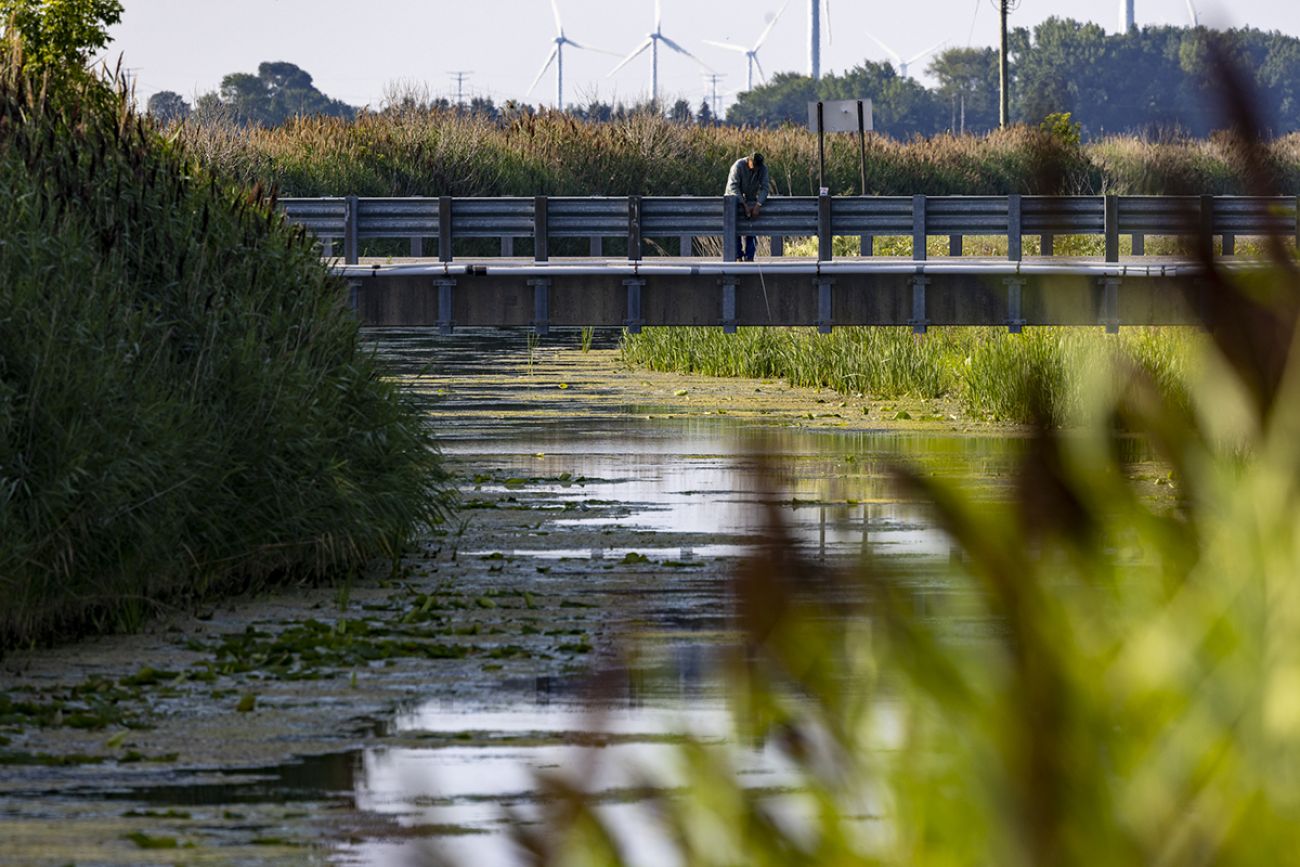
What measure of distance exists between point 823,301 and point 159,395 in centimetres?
1249

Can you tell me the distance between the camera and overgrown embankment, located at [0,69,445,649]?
36.9ft

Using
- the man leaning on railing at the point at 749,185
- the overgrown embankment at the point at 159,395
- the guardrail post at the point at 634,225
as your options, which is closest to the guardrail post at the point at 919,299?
the man leaning on railing at the point at 749,185

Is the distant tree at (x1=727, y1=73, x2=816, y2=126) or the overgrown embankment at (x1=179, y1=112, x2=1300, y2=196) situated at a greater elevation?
the distant tree at (x1=727, y1=73, x2=816, y2=126)

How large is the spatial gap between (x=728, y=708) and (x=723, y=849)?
6.74 metres

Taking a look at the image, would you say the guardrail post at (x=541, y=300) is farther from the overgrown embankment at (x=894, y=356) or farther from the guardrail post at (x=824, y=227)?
the overgrown embankment at (x=894, y=356)

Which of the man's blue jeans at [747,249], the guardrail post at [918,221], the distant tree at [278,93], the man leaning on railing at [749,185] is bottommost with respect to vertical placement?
the man's blue jeans at [747,249]

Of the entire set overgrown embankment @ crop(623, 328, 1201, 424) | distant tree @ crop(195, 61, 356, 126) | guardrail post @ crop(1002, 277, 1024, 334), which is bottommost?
overgrown embankment @ crop(623, 328, 1201, 424)

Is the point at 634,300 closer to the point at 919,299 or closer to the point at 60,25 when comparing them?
the point at 919,299

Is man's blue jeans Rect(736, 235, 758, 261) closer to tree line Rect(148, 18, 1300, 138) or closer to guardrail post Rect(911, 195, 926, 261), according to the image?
guardrail post Rect(911, 195, 926, 261)

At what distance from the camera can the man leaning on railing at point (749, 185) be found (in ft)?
87.7

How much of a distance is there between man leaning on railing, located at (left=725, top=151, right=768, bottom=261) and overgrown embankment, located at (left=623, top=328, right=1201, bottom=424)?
8.08ft

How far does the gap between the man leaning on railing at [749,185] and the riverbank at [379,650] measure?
217 inches

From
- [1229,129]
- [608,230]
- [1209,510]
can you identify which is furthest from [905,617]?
[608,230]

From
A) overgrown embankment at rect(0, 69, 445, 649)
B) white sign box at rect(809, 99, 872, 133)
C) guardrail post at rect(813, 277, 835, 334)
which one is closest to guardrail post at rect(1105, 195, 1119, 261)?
guardrail post at rect(813, 277, 835, 334)
